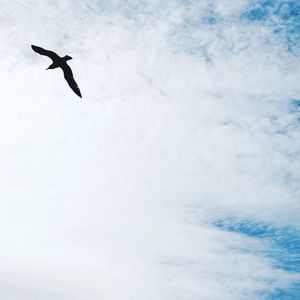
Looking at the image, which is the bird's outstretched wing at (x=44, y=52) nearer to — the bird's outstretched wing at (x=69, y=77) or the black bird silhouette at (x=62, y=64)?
the black bird silhouette at (x=62, y=64)

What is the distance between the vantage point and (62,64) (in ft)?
60.2

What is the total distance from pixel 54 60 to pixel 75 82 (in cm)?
114

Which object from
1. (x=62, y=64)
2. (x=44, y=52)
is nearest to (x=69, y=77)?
(x=62, y=64)

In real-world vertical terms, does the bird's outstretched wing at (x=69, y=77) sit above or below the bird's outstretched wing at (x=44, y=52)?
below

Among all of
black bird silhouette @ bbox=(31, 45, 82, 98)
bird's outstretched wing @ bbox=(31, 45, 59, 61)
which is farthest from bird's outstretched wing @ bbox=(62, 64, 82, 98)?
bird's outstretched wing @ bbox=(31, 45, 59, 61)

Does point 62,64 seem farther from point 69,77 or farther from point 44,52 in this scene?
point 44,52

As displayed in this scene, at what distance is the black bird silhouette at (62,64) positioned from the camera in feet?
59.0

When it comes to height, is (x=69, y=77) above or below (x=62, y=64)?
below

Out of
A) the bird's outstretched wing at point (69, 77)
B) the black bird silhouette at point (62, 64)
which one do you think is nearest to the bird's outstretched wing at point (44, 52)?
the black bird silhouette at point (62, 64)

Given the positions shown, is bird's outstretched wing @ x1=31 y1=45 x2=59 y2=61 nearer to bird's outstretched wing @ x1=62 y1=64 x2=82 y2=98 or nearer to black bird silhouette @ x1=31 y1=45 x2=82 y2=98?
black bird silhouette @ x1=31 y1=45 x2=82 y2=98

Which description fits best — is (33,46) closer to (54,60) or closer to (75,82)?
(54,60)

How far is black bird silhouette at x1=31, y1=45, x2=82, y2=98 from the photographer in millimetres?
17969

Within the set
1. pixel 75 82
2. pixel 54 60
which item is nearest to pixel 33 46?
pixel 54 60

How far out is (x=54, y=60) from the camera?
717 inches
